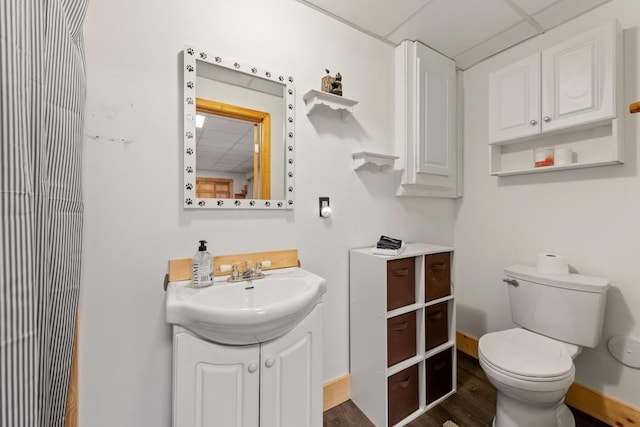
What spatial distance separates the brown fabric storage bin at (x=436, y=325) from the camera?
1.57 metres

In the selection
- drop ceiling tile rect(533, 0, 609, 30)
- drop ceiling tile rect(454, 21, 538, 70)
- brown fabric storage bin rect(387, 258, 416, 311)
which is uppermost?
drop ceiling tile rect(454, 21, 538, 70)

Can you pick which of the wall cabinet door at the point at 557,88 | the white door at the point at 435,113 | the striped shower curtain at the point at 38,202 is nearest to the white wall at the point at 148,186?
the striped shower curtain at the point at 38,202

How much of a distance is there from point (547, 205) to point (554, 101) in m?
0.65

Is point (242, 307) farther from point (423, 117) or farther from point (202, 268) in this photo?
point (423, 117)

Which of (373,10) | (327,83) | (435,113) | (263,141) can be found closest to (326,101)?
(327,83)

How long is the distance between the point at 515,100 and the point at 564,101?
10.6 inches

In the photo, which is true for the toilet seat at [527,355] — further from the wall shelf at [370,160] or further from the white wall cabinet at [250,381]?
the wall shelf at [370,160]

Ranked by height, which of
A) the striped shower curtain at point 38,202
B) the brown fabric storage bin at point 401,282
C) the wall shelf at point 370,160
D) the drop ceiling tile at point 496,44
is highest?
the drop ceiling tile at point 496,44

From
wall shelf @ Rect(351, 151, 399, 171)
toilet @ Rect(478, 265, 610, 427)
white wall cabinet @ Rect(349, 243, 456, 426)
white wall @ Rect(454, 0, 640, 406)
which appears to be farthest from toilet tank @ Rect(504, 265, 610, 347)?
wall shelf @ Rect(351, 151, 399, 171)

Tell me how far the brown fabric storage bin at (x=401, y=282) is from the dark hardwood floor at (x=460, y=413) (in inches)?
26.3

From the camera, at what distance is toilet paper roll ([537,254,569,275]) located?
1.52 meters

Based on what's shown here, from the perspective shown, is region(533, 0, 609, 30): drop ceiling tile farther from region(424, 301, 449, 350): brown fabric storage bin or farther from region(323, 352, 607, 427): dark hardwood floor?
region(323, 352, 607, 427): dark hardwood floor

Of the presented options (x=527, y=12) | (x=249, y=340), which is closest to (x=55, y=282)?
(x=249, y=340)

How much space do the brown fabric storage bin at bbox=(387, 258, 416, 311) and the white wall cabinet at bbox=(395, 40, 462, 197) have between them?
1.94ft
